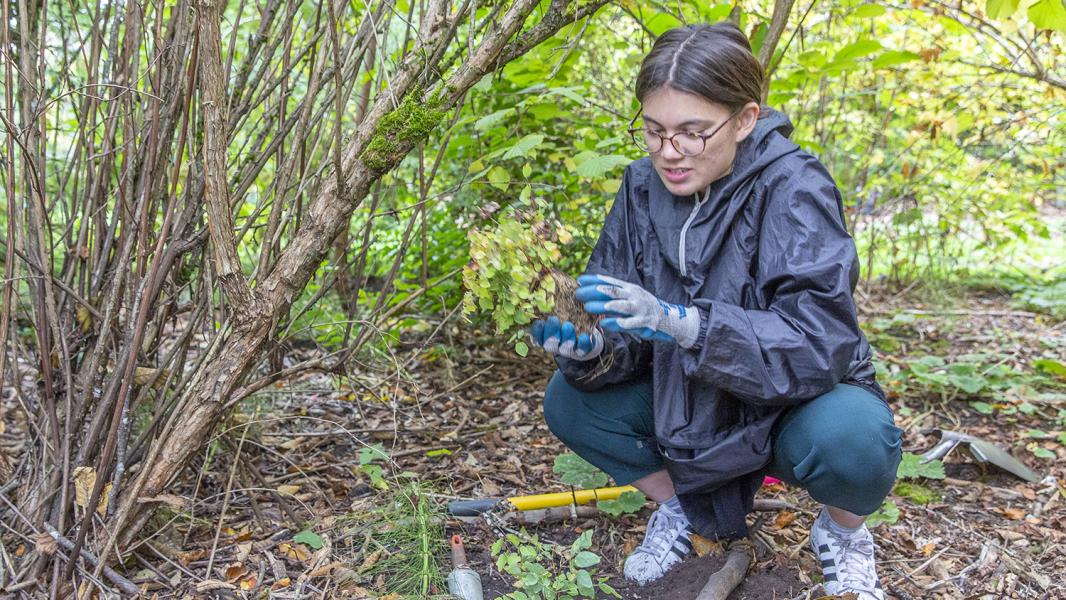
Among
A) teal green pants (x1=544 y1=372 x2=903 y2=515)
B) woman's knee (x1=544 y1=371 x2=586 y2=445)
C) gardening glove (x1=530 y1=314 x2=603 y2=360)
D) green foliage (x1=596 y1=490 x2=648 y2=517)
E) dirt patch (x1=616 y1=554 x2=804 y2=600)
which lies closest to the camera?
teal green pants (x1=544 y1=372 x2=903 y2=515)

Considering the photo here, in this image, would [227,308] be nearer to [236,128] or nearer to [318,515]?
[236,128]

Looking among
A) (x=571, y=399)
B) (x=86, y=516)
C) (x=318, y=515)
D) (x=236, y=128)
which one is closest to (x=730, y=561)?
(x=571, y=399)

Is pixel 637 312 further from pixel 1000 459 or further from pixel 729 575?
pixel 1000 459

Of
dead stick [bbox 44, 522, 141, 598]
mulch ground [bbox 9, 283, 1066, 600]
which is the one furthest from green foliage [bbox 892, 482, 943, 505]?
dead stick [bbox 44, 522, 141, 598]

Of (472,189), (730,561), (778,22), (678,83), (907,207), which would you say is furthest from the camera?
(907,207)

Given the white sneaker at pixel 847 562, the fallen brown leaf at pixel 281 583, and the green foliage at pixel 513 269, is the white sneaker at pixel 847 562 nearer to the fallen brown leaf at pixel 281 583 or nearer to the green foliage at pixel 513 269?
the green foliage at pixel 513 269

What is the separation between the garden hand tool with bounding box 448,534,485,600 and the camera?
1.80 m

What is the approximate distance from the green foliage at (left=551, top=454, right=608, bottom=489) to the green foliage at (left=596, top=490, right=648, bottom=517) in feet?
0.19

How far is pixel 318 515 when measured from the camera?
221cm

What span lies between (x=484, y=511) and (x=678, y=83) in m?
1.21

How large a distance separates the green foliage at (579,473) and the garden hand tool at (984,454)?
1.15 meters

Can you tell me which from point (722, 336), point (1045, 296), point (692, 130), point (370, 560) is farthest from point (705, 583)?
point (1045, 296)

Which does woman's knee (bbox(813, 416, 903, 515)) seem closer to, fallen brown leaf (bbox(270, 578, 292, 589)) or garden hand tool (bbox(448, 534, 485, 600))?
garden hand tool (bbox(448, 534, 485, 600))

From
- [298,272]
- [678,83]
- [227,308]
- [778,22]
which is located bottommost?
[227,308]
